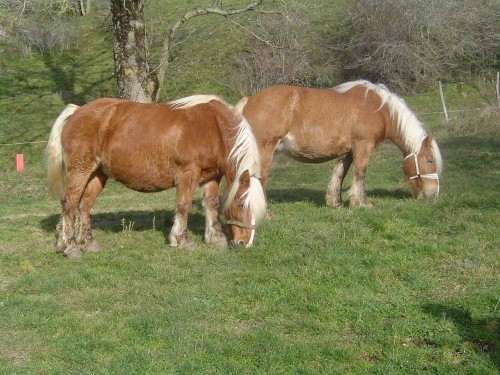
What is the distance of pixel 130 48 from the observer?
1289 cm

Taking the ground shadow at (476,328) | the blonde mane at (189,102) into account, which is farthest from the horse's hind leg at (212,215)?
the ground shadow at (476,328)

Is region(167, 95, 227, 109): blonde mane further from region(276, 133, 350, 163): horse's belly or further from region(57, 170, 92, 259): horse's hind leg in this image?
region(276, 133, 350, 163): horse's belly

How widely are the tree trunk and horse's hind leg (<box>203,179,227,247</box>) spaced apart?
5501 mm

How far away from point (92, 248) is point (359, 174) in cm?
462

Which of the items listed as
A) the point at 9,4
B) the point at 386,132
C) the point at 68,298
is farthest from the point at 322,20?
the point at 68,298

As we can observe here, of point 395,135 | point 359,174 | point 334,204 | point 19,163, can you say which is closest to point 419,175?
point 395,135

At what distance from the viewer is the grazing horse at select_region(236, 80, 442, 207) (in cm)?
986

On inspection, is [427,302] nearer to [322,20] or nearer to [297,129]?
[297,129]

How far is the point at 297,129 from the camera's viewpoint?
10.0m

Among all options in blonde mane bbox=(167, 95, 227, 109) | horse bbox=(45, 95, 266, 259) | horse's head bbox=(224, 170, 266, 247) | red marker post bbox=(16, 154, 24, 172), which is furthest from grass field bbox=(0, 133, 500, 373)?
red marker post bbox=(16, 154, 24, 172)

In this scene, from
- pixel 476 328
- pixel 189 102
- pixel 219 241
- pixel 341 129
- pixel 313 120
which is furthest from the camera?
pixel 341 129

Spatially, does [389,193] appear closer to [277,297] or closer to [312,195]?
[312,195]

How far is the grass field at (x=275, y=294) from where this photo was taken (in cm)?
494

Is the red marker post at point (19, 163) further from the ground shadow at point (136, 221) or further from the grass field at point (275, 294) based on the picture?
the ground shadow at point (136, 221)
